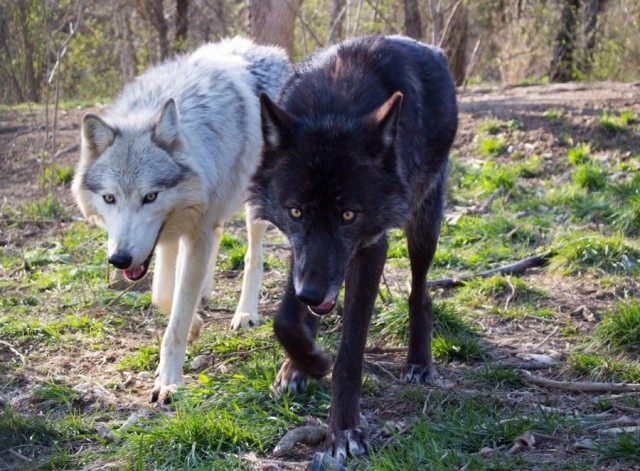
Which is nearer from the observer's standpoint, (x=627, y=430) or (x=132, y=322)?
(x=627, y=430)

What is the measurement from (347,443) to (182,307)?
150cm

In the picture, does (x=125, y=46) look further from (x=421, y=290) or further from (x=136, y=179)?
(x=421, y=290)

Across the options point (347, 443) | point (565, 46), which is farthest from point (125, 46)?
point (347, 443)

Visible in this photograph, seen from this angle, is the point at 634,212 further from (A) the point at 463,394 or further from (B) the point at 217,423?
(B) the point at 217,423

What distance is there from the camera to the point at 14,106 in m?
6.45

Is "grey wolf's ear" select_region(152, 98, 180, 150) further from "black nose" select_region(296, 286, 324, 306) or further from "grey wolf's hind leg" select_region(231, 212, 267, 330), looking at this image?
"black nose" select_region(296, 286, 324, 306)

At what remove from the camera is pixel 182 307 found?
423 centimetres

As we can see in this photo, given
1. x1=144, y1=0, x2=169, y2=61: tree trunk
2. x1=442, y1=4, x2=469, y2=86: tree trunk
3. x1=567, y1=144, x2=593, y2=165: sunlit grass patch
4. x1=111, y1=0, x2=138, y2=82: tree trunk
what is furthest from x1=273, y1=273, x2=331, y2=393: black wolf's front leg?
x1=144, y1=0, x2=169, y2=61: tree trunk

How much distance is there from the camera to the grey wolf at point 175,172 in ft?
13.2

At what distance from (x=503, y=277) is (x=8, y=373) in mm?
3332

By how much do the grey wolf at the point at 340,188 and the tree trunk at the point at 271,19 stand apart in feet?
11.9

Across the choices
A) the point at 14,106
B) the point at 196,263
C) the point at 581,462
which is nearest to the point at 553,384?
the point at 581,462

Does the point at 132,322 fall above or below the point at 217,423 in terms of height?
below

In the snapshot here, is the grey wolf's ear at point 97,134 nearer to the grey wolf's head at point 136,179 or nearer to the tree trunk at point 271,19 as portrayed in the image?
the grey wolf's head at point 136,179
